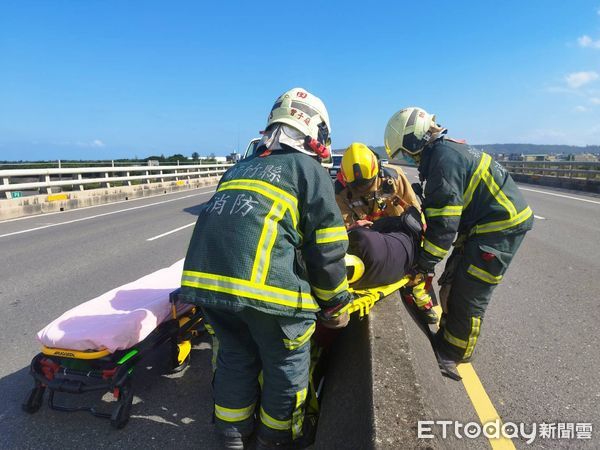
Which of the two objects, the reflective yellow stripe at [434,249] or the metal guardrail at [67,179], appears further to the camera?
the metal guardrail at [67,179]

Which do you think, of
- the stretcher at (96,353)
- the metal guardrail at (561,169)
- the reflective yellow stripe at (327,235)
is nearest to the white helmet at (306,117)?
the reflective yellow stripe at (327,235)

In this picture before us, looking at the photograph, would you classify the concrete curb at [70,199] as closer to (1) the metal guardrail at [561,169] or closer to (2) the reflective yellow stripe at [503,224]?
(2) the reflective yellow stripe at [503,224]

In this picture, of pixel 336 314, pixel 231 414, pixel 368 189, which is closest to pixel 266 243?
pixel 336 314

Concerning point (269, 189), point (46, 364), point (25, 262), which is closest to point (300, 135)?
point (269, 189)

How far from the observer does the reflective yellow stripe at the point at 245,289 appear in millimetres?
1938

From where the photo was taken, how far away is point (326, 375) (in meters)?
2.96

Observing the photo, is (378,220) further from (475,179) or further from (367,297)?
(367,297)

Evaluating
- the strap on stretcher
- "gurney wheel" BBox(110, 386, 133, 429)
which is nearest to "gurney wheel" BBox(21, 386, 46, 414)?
"gurney wheel" BBox(110, 386, 133, 429)

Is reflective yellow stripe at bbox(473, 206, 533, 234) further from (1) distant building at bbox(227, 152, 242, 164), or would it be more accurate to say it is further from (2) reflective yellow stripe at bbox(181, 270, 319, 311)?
(1) distant building at bbox(227, 152, 242, 164)

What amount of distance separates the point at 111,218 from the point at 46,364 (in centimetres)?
984

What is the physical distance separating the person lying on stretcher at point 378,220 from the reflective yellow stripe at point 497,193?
63 cm

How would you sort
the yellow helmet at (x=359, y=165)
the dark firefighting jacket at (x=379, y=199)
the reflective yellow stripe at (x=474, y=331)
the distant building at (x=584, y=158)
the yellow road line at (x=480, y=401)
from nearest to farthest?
1. the yellow road line at (x=480, y=401)
2. the reflective yellow stripe at (x=474, y=331)
3. the yellow helmet at (x=359, y=165)
4. the dark firefighting jacket at (x=379, y=199)
5. the distant building at (x=584, y=158)

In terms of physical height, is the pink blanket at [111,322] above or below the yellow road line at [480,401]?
above

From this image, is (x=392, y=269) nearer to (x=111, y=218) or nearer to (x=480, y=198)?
(x=480, y=198)
